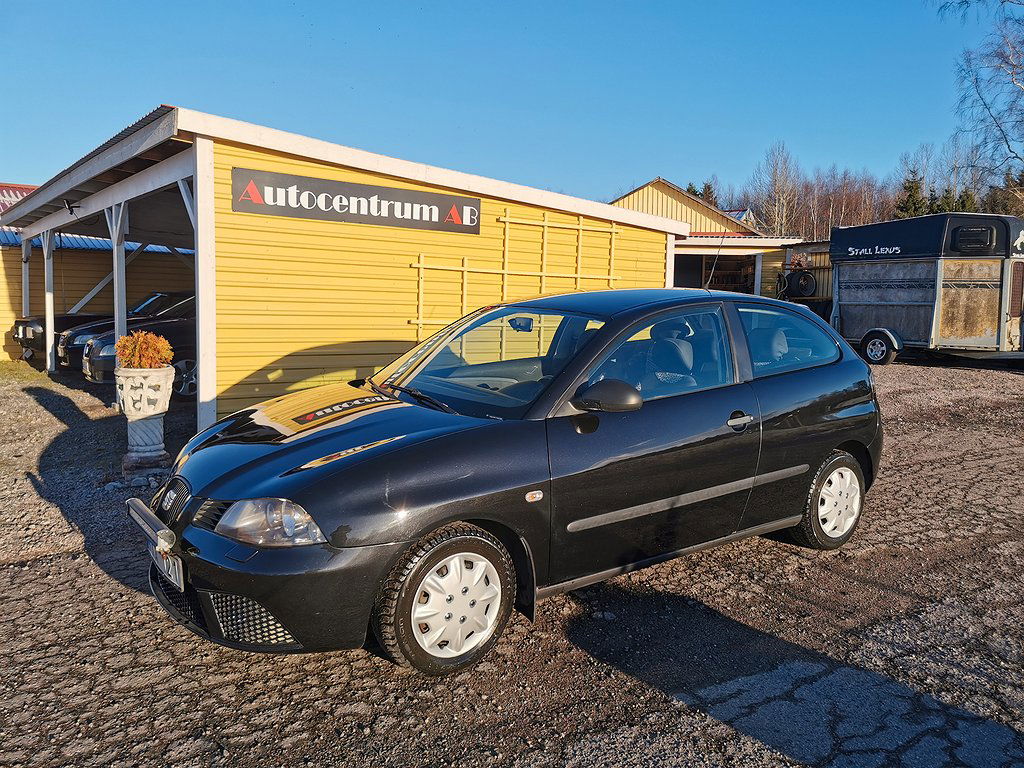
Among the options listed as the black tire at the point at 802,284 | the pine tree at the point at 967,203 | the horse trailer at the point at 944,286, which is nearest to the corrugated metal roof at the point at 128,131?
the horse trailer at the point at 944,286

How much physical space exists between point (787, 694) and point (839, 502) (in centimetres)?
205

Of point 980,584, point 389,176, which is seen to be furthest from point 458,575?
point 389,176

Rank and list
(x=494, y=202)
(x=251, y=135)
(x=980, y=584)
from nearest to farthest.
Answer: (x=980, y=584)
(x=251, y=135)
(x=494, y=202)

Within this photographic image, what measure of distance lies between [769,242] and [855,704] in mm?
23076

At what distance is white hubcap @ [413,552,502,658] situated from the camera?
318 cm

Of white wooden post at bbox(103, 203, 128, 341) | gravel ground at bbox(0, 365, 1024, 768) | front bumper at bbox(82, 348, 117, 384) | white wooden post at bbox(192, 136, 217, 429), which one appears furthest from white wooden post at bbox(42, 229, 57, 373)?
gravel ground at bbox(0, 365, 1024, 768)

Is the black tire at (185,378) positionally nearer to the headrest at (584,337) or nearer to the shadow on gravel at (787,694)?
the headrest at (584,337)

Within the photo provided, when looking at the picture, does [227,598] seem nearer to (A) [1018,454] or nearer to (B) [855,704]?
(B) [855,704]

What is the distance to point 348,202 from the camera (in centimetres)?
852

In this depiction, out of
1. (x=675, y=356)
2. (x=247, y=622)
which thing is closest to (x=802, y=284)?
(x=675, y=356)

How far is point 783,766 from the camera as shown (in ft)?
8.82

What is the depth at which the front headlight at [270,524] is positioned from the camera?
3.00 meters

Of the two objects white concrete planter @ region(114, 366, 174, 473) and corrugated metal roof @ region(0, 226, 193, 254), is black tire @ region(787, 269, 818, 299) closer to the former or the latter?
corrugated metal roof @ region(0, 226, 193, 254)

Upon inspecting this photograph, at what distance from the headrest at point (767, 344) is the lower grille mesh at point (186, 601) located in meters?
3.24
